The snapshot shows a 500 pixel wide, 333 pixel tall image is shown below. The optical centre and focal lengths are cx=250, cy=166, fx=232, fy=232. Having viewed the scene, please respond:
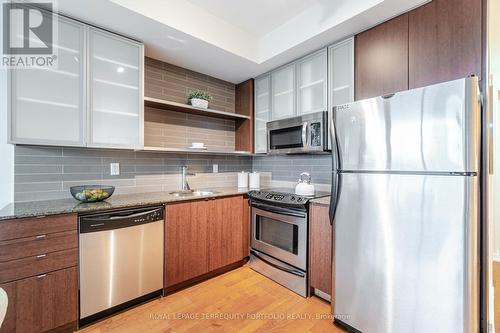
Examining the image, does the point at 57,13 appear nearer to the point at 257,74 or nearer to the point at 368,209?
the point at 257,74

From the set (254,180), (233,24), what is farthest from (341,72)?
(254,180)

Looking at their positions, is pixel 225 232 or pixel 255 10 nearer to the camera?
pixel 255 10

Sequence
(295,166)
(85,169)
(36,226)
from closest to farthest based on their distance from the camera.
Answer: (36,226) → (85,169) → (295,166)

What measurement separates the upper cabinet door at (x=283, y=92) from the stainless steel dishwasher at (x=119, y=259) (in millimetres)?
1744

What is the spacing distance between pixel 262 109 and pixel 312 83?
31.3 inches

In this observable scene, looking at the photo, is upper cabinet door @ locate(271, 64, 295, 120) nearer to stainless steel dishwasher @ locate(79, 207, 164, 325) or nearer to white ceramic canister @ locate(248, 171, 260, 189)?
white ceramic canister @ locate(248, 171, 260, 189)

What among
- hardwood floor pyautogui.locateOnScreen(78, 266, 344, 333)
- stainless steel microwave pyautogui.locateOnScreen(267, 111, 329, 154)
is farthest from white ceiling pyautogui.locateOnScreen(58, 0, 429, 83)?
hardwood floor pyautogui.locateOnScreen(78, 266, 344, 333)

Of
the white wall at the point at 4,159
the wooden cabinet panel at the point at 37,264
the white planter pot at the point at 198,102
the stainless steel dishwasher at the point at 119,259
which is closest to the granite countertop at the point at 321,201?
the stainless steel dishwasher at the point at 119,259

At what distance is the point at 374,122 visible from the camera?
60.9 inches

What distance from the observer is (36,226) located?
1.54 metres

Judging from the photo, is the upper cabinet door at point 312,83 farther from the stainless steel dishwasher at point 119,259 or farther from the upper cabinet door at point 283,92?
the stainless steel dishwasher at point 119,259

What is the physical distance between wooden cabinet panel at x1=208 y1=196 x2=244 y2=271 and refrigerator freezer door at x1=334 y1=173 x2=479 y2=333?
1225 millimetres

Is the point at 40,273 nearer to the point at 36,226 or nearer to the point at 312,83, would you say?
the point at 36,226

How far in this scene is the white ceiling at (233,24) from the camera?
183 centimetres
